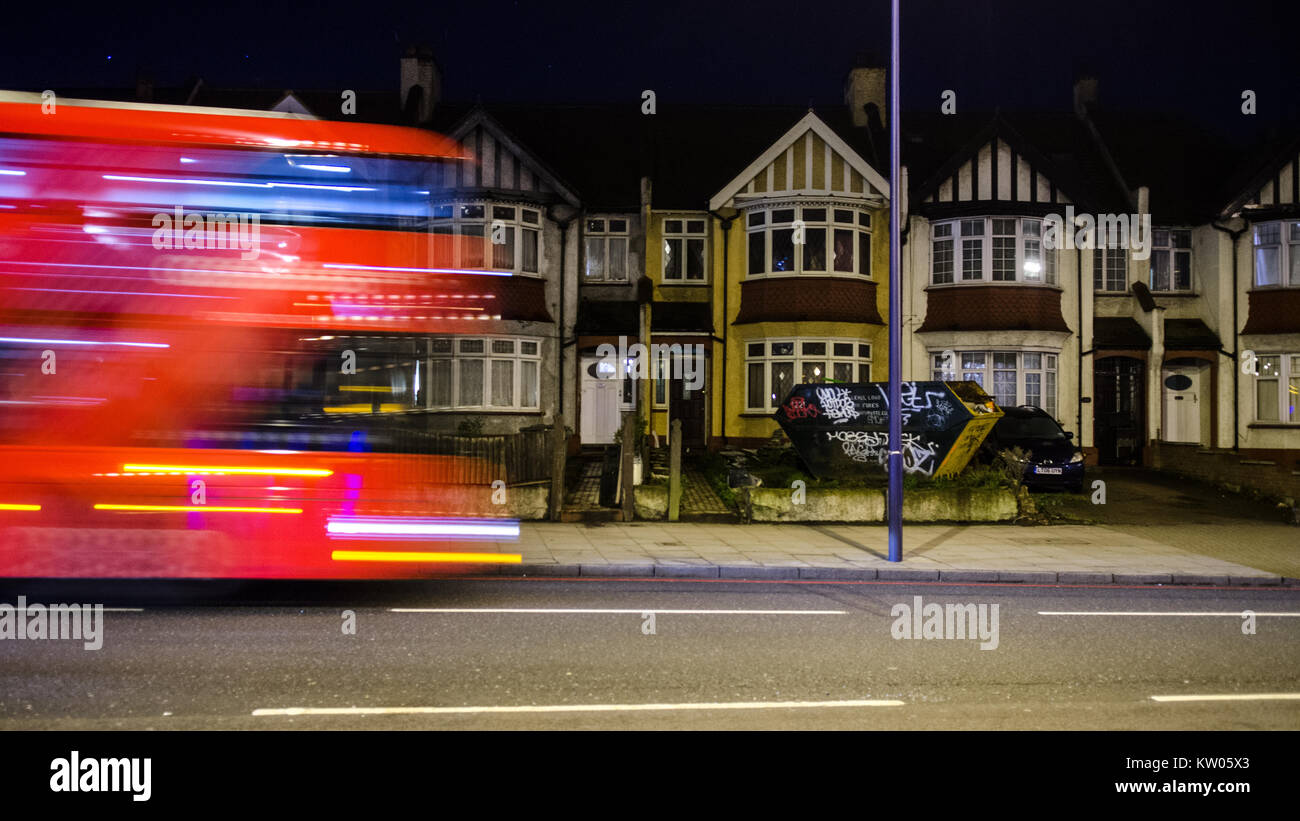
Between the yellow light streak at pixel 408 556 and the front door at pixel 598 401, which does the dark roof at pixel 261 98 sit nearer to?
the front door at pixel 598 401

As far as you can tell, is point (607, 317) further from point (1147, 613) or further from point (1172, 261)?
point (1147, 613)

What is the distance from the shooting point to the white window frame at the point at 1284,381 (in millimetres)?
25141

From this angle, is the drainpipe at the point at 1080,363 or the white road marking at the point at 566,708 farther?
the drainpipe at the point at 1080,363

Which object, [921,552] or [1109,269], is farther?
[1109,269]

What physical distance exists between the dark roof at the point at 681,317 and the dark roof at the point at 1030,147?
20.3 feet

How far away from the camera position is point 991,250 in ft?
81.9

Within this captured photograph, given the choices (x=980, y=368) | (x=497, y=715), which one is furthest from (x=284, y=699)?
(x=980, y=368)

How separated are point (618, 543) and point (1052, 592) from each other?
5441 mm

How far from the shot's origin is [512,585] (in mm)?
10852

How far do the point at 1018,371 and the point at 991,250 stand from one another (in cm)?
310

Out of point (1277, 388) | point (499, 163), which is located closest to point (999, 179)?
point (1277, 388)

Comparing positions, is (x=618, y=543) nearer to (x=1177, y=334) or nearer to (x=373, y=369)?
(x=373, y=369)

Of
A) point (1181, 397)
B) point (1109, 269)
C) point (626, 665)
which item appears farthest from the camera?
point (1109, 269)

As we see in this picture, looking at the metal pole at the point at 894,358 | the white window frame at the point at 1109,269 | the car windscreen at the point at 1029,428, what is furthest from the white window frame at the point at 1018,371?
the metal pole at the point at 894,358
